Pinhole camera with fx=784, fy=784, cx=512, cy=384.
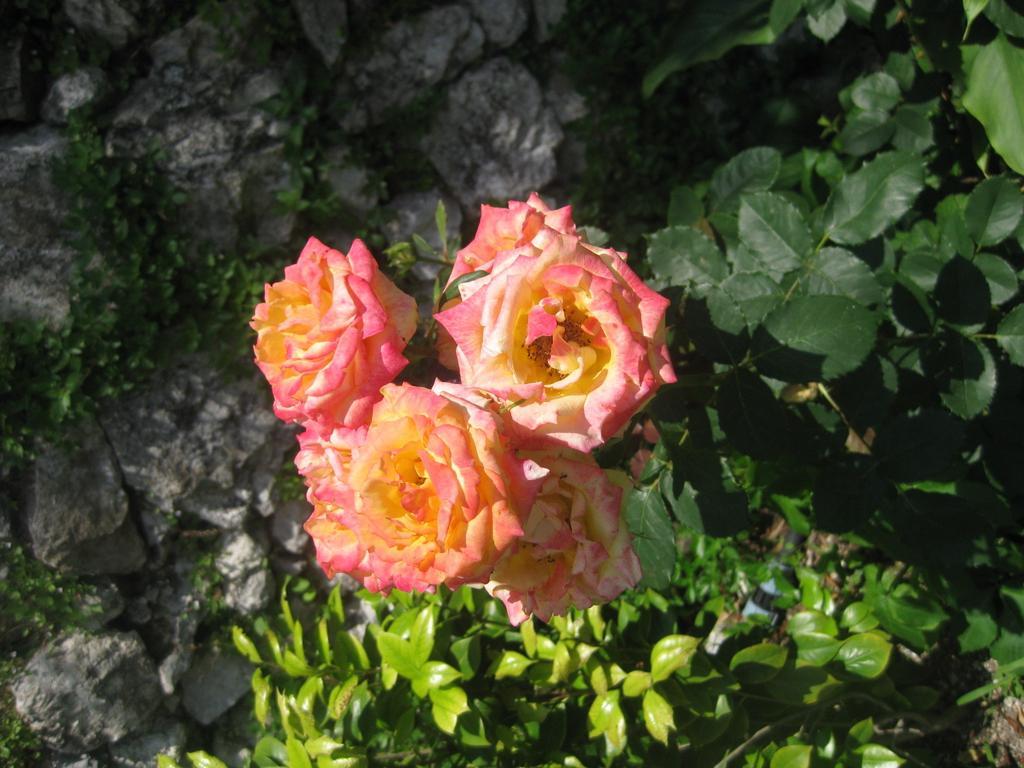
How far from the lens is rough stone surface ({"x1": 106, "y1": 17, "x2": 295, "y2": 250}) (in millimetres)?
2098

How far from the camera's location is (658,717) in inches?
52.1

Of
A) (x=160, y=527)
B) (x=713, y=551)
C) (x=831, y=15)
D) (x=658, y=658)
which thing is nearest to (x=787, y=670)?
(x=658, y=658)

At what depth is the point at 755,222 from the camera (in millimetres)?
1296

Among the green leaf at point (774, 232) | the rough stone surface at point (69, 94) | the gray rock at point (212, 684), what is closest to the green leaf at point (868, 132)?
the green leaf at point (774, 232)

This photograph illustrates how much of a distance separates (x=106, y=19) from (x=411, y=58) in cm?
80

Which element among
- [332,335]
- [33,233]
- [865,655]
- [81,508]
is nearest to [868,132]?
[865,655]

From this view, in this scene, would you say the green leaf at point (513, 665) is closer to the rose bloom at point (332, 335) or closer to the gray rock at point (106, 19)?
the rose bloom at point (332, 335)

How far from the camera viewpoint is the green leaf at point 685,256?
1325 mm

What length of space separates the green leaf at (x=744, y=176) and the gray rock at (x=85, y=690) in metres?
1.95

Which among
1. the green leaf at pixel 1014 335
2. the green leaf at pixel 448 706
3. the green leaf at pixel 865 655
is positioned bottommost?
the green leaf at pixel 865 655

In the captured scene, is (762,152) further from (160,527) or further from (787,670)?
(160,527)

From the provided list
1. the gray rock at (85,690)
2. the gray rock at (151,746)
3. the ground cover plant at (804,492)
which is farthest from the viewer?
the gray rock at (151,746)

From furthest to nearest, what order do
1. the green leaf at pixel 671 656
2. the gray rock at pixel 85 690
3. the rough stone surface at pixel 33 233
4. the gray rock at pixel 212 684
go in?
the gray rock at pixel 212 684
the gray rock at pixel 85 690
the rough stone surface at pixel 33 233
the green leaf at pixel 671 656

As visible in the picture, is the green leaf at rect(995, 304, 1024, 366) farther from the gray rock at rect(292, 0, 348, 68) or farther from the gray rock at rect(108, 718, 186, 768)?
the gray rock at rect(108, 718, 186, 768)
